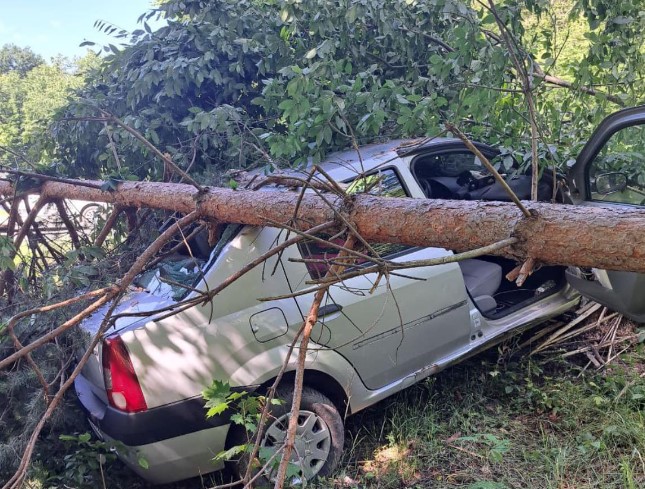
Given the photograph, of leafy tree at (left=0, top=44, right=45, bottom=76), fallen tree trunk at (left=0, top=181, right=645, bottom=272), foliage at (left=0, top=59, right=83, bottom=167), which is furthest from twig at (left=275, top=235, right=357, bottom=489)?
leafy tree at (left=0, top=44, right=45, bottom=76)

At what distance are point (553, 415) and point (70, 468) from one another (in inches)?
108

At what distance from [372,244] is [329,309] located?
0.43 m

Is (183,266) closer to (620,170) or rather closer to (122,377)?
(122,377)

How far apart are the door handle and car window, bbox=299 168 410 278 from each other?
0.58 ft

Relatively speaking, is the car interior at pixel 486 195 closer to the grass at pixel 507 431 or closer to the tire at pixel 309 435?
the grass at pixel 507 431

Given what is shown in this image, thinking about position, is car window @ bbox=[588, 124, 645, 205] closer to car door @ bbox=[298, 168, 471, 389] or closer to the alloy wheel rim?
car door @ bbox=[298, 168, 471, 389]

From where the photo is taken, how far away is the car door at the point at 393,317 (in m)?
3.01

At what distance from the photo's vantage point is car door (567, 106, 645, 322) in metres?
3.48

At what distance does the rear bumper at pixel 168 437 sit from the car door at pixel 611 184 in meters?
2.58

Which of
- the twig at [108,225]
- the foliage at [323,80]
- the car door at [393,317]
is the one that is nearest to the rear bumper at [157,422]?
the car door at [393,317]

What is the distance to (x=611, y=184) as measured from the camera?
3777 millimetres

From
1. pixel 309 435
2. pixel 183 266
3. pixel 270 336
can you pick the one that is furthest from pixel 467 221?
pixel 183 266

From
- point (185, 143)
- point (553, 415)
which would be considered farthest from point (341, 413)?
point (185, 143)

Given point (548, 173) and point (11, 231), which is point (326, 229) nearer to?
point (548, 173)
